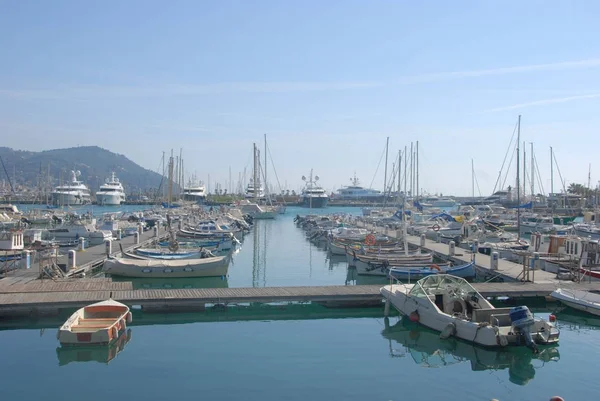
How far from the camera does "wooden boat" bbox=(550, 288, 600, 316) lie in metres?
22.9

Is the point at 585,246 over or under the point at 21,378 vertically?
over

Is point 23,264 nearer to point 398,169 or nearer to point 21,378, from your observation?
point 21,378

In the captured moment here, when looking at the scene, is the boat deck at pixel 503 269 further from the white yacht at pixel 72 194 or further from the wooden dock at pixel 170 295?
the white yacht at pixel 72 194

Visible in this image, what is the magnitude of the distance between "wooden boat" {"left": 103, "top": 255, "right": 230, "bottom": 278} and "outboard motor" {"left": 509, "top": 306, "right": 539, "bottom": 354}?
1913 cm

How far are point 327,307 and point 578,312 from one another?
10.3 m

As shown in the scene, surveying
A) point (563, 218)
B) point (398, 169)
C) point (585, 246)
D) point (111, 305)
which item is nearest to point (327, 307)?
point (111, 305)

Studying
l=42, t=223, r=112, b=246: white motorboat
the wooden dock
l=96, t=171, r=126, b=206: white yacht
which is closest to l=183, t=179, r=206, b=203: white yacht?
l=96, t=171, r=126, b=206: white yacht

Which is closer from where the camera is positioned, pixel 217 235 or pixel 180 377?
pixel 180 377

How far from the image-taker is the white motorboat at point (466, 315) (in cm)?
1833

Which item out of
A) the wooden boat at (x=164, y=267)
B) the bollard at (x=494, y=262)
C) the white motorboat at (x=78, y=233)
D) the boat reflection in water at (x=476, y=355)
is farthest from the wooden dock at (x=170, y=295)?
the white motorboat at (x=78, y=233)

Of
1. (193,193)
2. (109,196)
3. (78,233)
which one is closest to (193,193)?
(193,193)

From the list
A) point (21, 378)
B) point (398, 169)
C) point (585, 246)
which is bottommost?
point (21, 378)

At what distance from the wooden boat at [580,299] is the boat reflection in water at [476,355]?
4451 millimetres

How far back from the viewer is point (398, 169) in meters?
78.5
